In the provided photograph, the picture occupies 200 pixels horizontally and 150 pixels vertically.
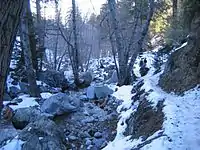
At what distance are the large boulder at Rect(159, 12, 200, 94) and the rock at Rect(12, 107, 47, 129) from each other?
338 centimetres

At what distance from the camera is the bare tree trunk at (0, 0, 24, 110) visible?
197 cm

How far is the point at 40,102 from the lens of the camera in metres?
11.5

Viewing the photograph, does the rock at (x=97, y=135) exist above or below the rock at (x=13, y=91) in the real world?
below

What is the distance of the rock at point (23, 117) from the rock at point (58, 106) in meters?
0.77

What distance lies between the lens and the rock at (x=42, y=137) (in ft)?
22.3

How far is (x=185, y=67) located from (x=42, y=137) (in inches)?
139

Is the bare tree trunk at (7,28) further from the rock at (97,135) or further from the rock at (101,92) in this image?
the rock at (101,92)

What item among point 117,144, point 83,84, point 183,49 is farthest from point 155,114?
point 83,84

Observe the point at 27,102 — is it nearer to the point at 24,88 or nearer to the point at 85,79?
the point at 24,88

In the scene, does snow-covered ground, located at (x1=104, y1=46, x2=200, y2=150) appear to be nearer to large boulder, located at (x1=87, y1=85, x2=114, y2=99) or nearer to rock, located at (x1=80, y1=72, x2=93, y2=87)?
large boulder, located at (x1=87, y1=85, x2=114, y2=99)

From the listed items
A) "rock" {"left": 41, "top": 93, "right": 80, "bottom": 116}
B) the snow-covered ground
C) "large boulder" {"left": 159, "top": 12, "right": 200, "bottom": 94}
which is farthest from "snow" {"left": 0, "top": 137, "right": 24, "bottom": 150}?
"large boulder" {"left": 159, "top": 12, "right": 200, "bottom": 94}

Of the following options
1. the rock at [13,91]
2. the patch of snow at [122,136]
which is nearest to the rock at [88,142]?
the patch of snow at [122,136]

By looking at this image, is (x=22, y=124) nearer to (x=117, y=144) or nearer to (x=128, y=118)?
(x=128, y=118)

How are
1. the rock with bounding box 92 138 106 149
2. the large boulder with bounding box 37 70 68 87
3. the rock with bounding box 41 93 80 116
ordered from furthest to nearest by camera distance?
the large boulder with bounding box 37 70 68 87, the rock with bounding box 41 93 80 116, the rock with bounding box 92 138 106 149
